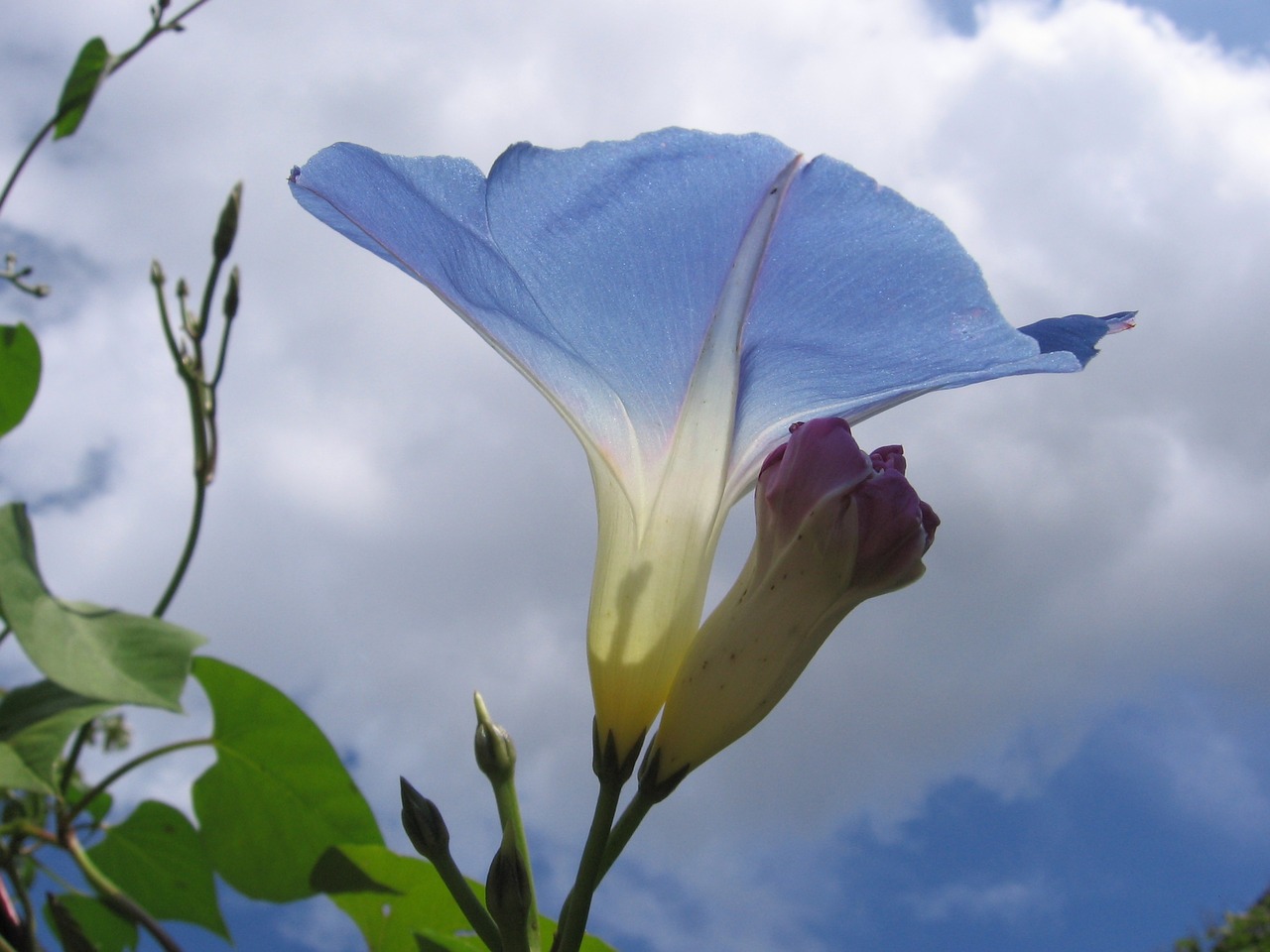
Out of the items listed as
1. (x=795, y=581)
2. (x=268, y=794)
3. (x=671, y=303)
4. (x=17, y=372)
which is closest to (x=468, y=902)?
(x=795, y=581)

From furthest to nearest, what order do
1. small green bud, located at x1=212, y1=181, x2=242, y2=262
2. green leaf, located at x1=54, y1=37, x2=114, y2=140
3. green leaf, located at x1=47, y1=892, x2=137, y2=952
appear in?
green leaf, located at x1=54, y1=37, x2=114, y2=140
green leaf, located at x1=47, y1=892, x2=137, y2=952
small green bud, located at x1=212, y1=181, x2=242, y2=262

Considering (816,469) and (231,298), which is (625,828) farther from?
(231,298)

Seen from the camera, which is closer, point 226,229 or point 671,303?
point 671,303

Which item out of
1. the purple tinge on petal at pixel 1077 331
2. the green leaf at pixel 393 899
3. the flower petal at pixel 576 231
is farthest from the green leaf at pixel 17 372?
the purple tinge on petal at pixel 1077 331

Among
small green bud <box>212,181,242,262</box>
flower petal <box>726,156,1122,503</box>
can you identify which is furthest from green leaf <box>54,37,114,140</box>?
flower petal <box>726,156,1122,503</box>

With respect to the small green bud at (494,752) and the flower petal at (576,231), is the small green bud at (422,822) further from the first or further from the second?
the flower petal at (576,231)

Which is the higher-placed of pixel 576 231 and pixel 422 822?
pixel 576 231

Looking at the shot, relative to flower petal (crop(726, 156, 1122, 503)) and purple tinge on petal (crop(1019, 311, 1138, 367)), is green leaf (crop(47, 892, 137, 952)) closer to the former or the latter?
flower petal (crop(726, 156, 1122, 503))
